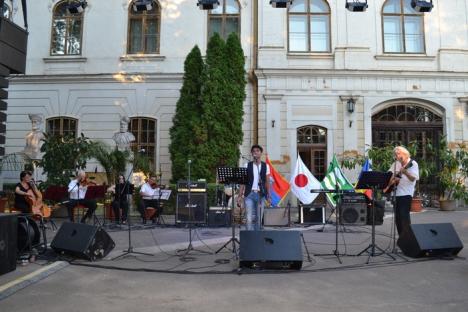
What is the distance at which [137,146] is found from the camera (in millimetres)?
19344

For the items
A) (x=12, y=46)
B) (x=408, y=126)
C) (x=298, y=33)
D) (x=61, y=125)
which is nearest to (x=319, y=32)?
(x=298, y=33)

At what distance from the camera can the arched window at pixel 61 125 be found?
1958 cm

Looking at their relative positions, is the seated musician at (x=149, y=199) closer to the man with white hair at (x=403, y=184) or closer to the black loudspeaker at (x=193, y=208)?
the black loudspeaker at (x=193, y=208)

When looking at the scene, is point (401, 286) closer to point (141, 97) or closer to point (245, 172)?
point (245, 172)

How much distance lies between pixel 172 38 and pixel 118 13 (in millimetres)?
2725

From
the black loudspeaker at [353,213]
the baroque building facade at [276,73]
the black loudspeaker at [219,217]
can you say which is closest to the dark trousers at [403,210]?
the black loudspeaker at [353,213]

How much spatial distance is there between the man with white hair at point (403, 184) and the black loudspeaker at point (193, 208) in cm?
624

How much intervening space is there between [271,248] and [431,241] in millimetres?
2889

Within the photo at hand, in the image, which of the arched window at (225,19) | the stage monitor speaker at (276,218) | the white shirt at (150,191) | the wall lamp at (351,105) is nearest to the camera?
the stage monitor speaker at (276,218)

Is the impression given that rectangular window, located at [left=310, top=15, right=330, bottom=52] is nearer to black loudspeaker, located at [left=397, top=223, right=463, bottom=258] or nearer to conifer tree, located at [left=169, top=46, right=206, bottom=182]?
conifer tree, located at [left=169, top=46, right=206, bottom=182]

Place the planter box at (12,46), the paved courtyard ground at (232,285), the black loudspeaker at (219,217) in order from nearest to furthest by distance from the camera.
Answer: the paved courtyard ground at (232,285), the planter box at (12,46), the black loudspeaker at (219,217)

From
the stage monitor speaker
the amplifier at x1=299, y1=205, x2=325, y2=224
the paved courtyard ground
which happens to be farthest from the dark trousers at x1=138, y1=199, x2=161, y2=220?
the paved courtyard ground

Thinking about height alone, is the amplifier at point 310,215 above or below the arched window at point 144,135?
below

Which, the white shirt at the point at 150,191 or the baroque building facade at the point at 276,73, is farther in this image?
the baroque building facade at the point at 276,73
